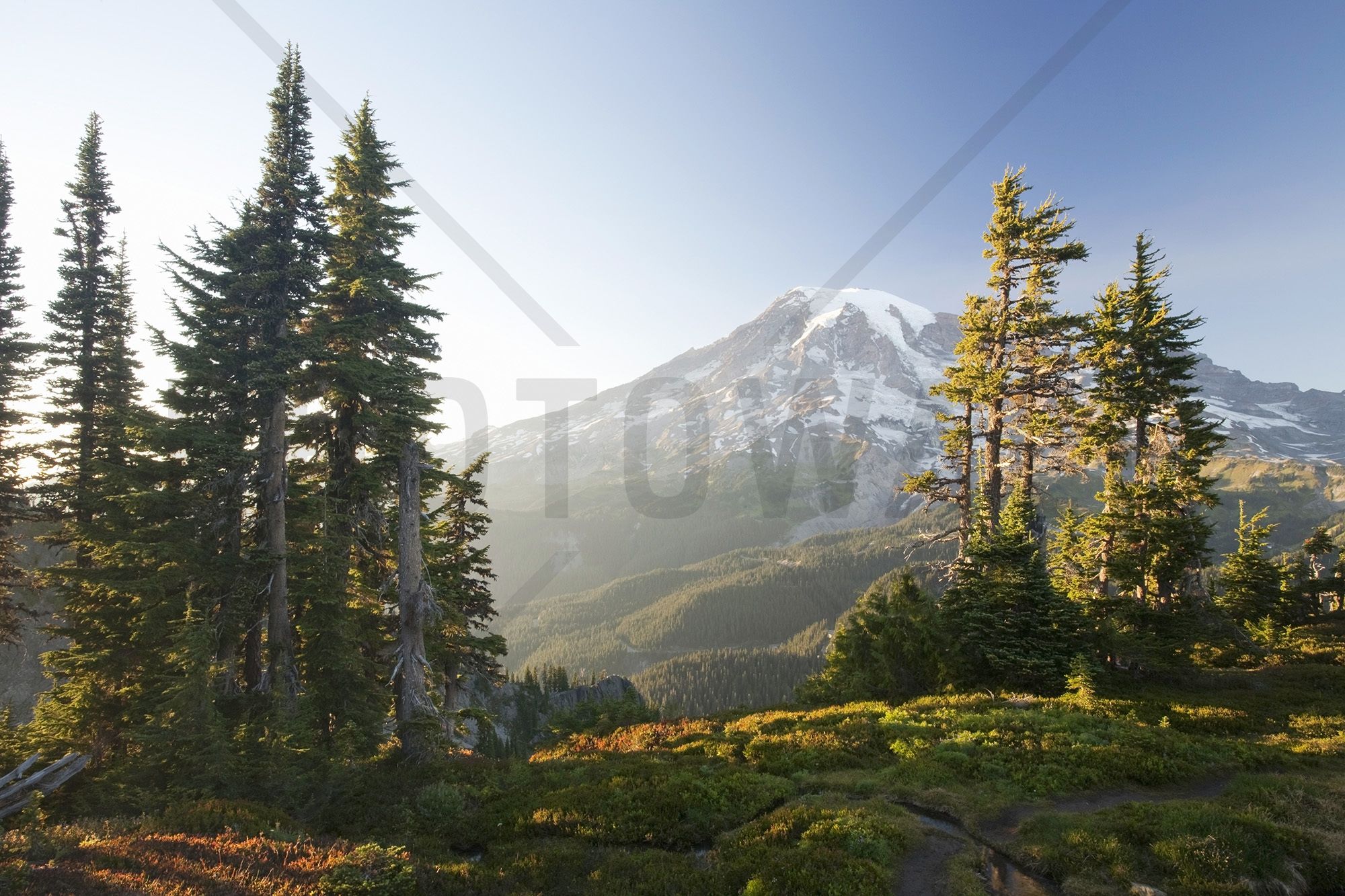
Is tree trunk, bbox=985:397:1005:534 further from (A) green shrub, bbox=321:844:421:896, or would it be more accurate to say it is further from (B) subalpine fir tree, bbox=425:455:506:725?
(A) green shrub, bbox=321:844:421:896

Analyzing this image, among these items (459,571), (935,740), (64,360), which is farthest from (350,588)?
(935,740)

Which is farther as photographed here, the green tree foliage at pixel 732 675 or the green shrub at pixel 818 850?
the green tree foliage at pixel 732 675

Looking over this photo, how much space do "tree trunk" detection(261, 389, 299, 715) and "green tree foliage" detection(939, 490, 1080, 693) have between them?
2405 centimetres

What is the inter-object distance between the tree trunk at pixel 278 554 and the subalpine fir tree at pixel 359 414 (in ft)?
2.04

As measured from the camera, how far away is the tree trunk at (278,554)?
1725 centimetres

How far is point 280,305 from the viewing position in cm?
1873

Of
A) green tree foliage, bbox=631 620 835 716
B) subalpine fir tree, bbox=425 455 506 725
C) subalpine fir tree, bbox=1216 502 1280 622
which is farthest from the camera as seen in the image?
green tree foliage, bbox=631 620 835 716

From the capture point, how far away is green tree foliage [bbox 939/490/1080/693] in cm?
2003

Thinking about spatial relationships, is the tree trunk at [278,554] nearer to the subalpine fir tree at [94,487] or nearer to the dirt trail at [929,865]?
the subalpine fir tree at [94,487]

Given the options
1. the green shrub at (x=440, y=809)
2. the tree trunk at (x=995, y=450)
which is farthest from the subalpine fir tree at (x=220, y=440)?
the tree trunk at (x=995, y=450)

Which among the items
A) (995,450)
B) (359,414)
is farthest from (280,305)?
(995,450)

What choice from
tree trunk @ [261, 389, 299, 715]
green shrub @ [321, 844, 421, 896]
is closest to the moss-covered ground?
green shrub @ [321, 844, 421, 896]

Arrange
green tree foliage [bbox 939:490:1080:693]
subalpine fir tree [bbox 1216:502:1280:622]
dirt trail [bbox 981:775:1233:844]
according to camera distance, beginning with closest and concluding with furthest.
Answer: dirt trail [bbox 981:775:1233:844] < green tree foliage [bbox 939:490:1080:693] < subalpine fir tree [bbox 1216:502:1280:622]

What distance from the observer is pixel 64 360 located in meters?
21.6
